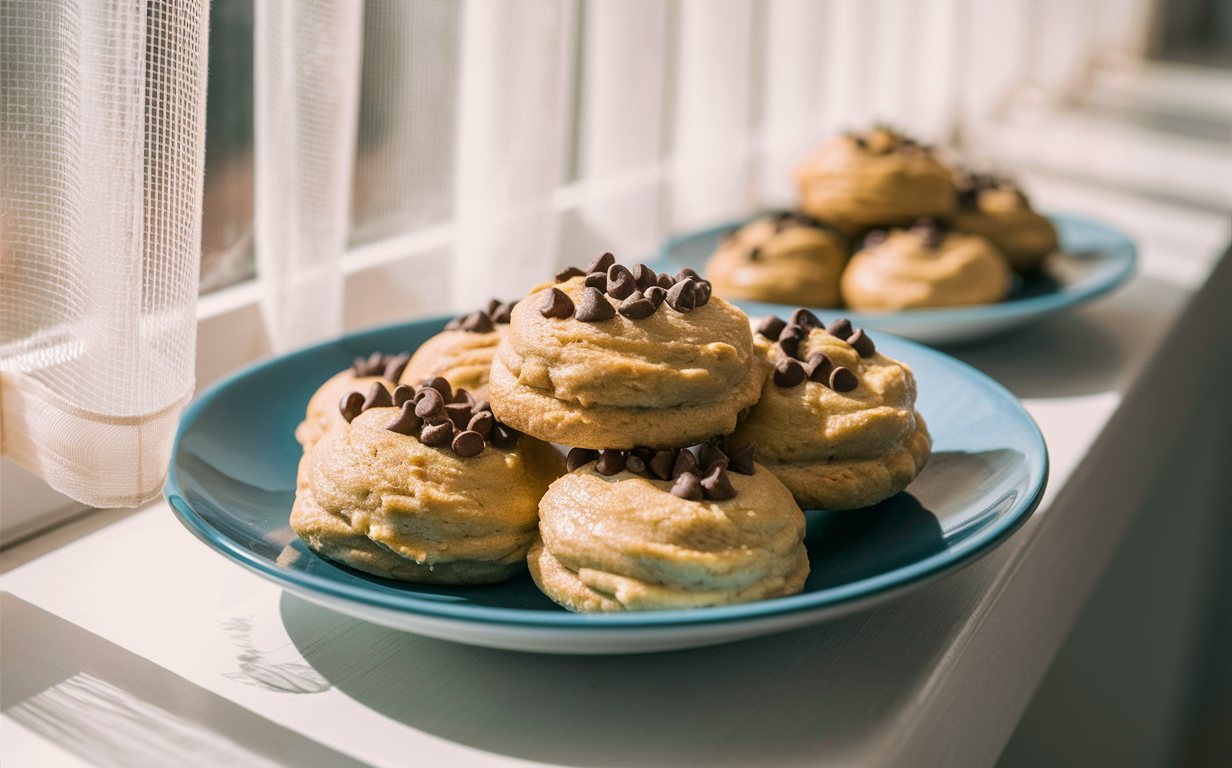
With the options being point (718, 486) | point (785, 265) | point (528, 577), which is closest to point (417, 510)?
point (528, 577)

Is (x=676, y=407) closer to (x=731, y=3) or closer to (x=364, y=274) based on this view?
(x=364, y=274)

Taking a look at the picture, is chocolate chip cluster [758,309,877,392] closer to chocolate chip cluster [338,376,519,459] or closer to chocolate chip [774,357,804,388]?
chocolate chip [774,357,804,388]

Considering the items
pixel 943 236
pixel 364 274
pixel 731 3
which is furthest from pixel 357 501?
pixel 731 3

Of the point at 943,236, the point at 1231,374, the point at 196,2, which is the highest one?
the point at 196,2

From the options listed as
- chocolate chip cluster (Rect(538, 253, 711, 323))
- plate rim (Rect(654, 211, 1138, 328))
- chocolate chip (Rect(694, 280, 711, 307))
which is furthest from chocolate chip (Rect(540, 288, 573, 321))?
plate rim (Rect(654, 211, 1138, 328))

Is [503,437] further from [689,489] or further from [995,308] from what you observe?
[995,308]

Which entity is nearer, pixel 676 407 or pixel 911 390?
pixel 676 407
